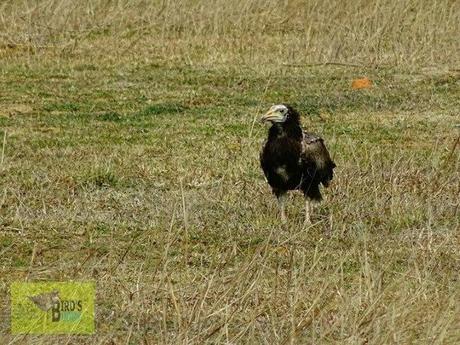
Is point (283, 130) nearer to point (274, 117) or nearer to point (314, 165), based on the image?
point (274, 117)

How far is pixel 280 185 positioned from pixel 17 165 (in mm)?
2881

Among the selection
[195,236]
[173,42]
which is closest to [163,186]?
[195,236]

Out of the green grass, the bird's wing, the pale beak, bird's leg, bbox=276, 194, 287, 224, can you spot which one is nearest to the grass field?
the green grass

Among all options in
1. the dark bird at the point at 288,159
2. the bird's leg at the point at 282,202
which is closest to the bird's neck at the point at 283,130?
the dark bird at the point at 288,159

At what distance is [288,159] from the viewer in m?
9.75

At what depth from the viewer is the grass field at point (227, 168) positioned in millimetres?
6570

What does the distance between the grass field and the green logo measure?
103 millimetres

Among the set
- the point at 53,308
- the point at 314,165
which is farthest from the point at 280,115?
the point at 53,308

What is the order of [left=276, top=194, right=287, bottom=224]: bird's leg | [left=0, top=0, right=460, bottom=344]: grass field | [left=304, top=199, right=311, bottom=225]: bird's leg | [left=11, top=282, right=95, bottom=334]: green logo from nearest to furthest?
[left=11, top=282, right=95, bottom=334]: green logo, [left=0, top=0, right=460, bottom=344]: grass field, [left=304, top=199, right=311, bottom=225]: bird's leg, [left=276, top=194, right=287, bottom=224]: bird's leg

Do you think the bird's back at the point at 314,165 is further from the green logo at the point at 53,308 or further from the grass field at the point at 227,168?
the green logo at the point at 53,308

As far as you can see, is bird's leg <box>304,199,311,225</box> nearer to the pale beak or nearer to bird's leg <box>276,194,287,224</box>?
bird's leg <box>276,194,287,224</box>

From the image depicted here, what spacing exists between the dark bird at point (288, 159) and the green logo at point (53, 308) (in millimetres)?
2923

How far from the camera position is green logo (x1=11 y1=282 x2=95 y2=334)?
6.41m

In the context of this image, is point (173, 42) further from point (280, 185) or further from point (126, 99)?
point (280, 185)
